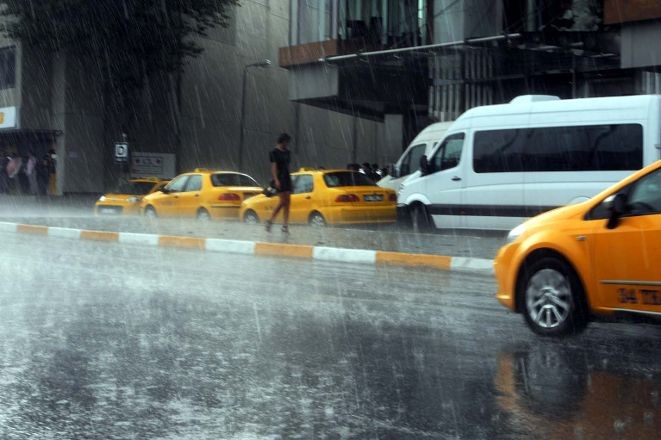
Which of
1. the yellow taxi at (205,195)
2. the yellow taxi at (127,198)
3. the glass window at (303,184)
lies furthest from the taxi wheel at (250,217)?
the yellow taxi at (127,198)

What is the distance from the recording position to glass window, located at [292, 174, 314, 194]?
18.6 m

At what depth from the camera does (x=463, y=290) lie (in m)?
9.26

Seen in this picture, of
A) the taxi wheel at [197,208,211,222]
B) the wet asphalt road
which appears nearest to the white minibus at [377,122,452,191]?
the taxi wheel at [197,208,211,222]

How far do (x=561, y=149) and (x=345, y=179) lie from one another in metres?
5.06

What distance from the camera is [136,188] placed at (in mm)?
25484

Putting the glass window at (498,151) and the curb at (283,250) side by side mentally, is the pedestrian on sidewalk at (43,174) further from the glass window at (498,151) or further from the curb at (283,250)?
the glass window at (498,151)

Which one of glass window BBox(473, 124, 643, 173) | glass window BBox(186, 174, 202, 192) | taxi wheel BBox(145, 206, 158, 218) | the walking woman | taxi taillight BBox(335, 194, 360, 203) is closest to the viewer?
glass window BBox(473, 124, 643, 173)

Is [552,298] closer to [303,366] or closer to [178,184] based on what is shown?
[303,366]

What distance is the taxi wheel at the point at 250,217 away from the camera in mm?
20281

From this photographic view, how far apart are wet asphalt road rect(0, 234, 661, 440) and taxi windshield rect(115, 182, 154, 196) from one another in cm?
1617

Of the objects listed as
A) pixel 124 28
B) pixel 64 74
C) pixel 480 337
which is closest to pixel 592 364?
pixel 480 337

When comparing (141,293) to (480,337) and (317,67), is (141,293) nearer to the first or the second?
(480,337)

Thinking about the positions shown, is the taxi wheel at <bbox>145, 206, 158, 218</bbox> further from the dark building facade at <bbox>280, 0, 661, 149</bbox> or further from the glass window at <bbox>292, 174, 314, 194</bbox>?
the dark building facade at <bbox>280, 0, 661, 149</bbox>

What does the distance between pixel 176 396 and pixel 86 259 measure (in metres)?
7.74
